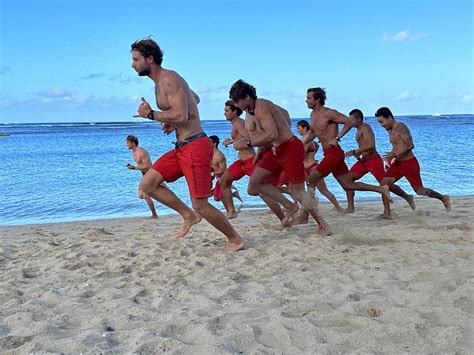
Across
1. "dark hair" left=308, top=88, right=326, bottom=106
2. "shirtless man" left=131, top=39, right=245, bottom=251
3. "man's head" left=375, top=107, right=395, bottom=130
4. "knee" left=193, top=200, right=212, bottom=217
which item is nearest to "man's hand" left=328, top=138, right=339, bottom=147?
"dark hair" left=308, top=88, right=326, bottom=106

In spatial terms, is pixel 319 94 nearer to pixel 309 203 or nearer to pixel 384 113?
pixel 384 113

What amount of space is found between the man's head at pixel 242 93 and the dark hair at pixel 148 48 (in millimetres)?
963

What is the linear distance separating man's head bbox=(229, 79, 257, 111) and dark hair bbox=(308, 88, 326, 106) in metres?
1.71

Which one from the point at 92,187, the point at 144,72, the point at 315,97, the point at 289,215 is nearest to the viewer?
the point at 144,72

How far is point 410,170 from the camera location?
27.8 feet

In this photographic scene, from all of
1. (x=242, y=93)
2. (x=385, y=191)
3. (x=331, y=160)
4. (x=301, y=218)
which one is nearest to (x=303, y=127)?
(x=331, y=160)

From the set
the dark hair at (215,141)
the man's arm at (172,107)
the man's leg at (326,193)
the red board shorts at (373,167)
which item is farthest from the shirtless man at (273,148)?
the dark hair at (215,141)

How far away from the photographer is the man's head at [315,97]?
8000 millimetres

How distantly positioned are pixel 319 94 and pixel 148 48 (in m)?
2.97

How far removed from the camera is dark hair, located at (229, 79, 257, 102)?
21.0 ft

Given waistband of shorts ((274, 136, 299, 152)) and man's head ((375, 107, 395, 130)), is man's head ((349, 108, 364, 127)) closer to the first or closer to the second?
man's head ((375, 107, 395, 130))

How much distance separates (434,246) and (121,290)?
10.2 feet

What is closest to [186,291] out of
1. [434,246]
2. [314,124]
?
[434,246]

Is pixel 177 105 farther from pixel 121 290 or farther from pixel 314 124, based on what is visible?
pixel 314 124
